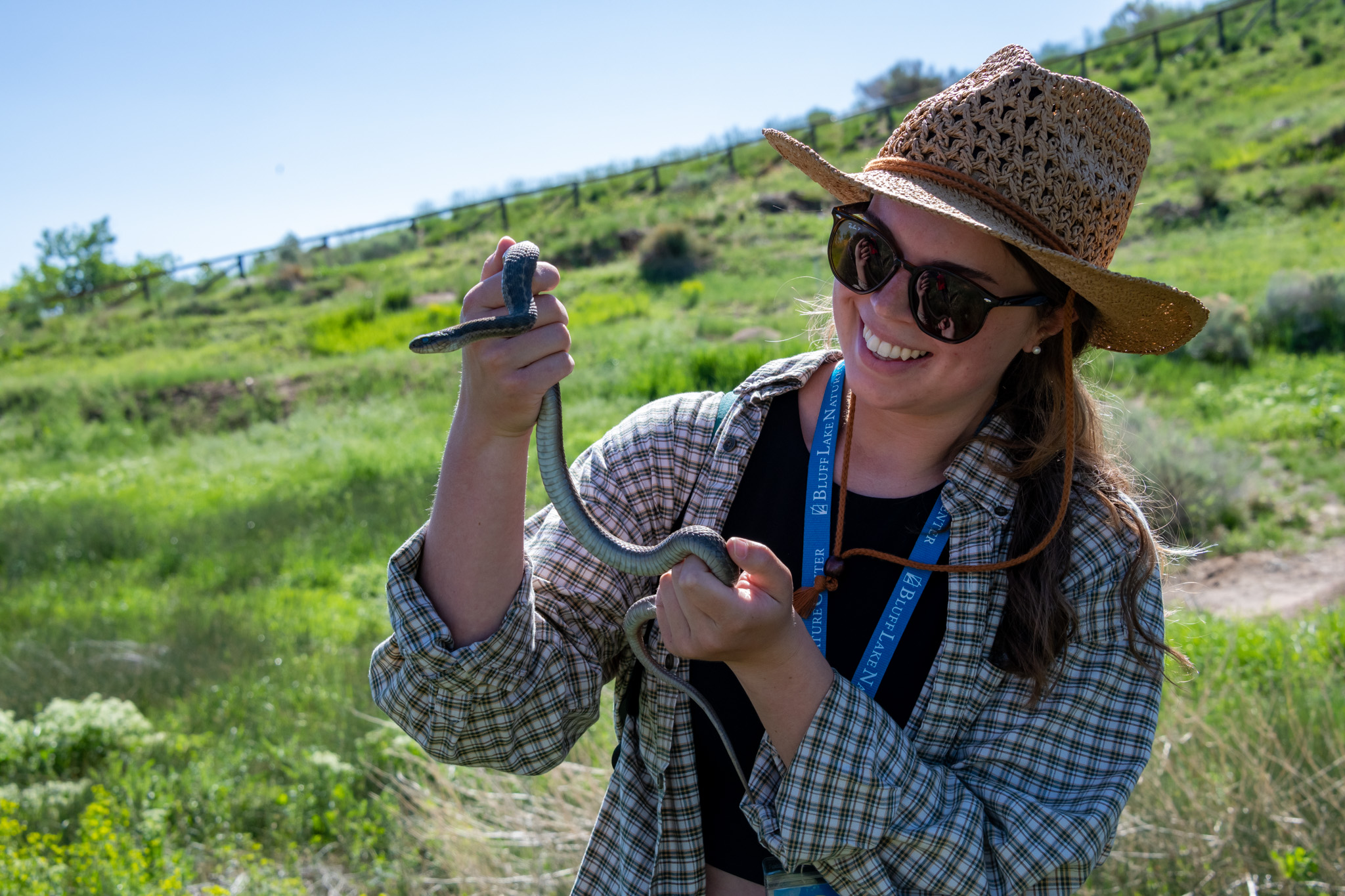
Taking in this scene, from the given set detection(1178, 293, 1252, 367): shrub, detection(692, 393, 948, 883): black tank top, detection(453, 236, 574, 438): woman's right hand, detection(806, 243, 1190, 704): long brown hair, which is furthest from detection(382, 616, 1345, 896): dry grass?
detection(1178, 293, 1252, 367): shrub

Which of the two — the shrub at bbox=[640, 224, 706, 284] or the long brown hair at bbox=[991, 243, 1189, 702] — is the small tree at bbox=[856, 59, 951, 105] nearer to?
the shrub at bbox=[640, 224, 706, 284]

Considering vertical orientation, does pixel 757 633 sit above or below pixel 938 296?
below

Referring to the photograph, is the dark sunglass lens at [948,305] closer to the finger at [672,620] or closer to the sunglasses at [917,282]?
the sunglasses at [917,282]

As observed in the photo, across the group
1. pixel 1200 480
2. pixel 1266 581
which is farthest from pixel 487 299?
pixel 1200 480

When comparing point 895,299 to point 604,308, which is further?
point 604,308

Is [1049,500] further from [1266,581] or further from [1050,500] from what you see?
[1266,581]

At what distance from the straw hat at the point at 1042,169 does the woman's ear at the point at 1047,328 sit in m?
0.09

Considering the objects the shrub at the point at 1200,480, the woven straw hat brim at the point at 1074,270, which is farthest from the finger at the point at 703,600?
the shrub at the point at 1200,480

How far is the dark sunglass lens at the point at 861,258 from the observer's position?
6.15ft

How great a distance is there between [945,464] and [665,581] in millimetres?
770

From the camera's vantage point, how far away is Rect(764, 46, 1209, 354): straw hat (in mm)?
1812

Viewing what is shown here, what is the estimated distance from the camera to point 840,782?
5.29 ft

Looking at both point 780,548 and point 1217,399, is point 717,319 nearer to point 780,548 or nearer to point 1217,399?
point 1217,399

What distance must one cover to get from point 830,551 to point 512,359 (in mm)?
764
